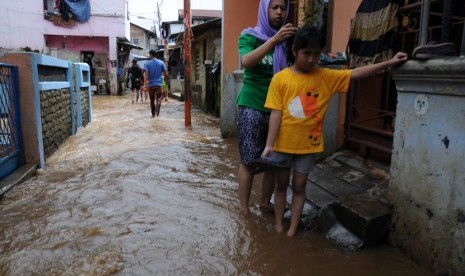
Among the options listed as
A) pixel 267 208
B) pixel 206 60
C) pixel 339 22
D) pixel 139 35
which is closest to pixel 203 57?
pixel 206 60

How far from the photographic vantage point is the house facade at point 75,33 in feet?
74.7

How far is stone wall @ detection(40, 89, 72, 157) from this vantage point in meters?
5.75

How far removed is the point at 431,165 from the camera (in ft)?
7.70

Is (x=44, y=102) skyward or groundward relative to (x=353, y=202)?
skyward

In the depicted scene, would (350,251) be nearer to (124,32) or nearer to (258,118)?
(258,118)

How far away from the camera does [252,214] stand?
11.2 feet

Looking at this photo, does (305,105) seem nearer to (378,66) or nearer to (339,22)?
(378,66)

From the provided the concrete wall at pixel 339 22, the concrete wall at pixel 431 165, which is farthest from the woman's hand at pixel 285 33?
the concrete wall at pixel 339 22

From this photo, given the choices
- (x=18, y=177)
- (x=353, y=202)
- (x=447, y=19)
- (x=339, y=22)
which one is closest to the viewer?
(x=447, y=19)

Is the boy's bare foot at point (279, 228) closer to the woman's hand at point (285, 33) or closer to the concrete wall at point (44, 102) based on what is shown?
the woman's hand at point (285, 33)

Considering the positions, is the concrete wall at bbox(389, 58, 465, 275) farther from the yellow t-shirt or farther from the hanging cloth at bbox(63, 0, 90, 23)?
the hanging cloth at bbox(63, 0, 90, 23)

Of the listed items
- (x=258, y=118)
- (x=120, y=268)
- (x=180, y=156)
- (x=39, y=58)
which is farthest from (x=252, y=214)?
(x=39, y=58)

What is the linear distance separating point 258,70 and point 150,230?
5.09ft

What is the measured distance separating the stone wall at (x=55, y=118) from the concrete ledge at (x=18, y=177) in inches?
35.5
